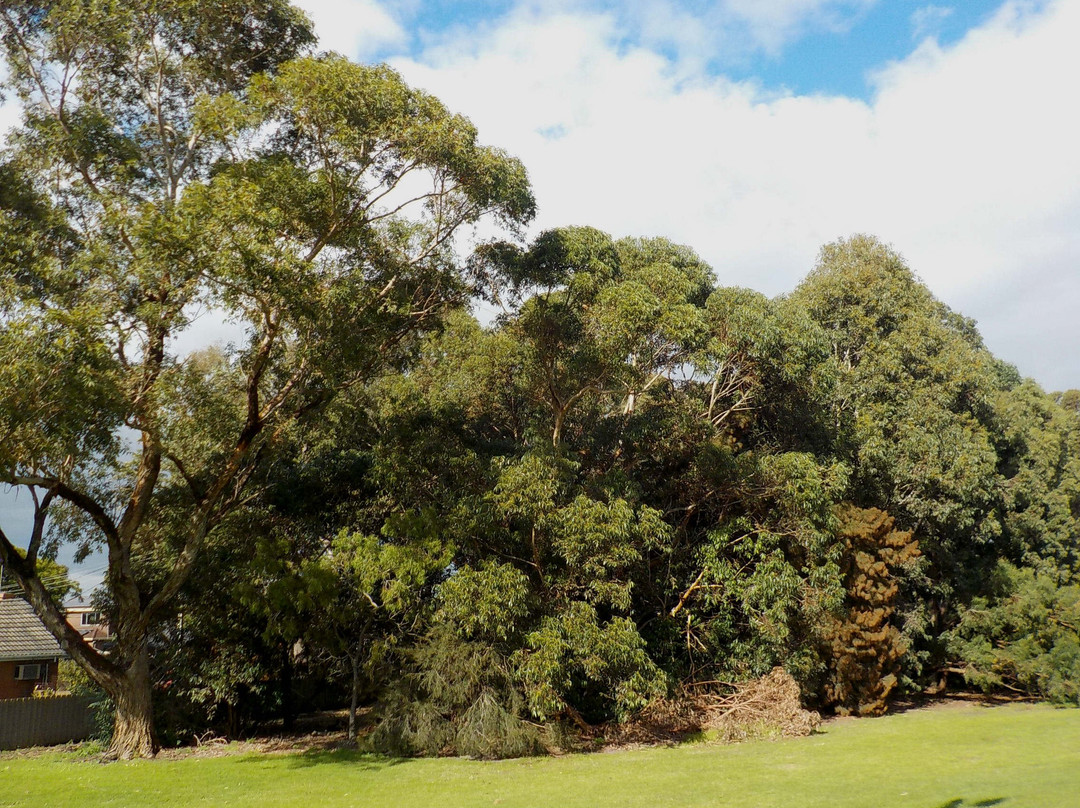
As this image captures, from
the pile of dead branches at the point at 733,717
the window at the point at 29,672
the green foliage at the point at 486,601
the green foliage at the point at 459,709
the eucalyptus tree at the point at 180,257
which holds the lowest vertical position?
the pile of dead branches at the point at 733,717

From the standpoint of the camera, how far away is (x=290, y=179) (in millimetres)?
13078

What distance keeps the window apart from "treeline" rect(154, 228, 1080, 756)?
33.3 ft

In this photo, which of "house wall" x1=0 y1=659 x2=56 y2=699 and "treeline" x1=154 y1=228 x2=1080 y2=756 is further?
"house wall" x1=0 y1=659 x2=56 y2=699

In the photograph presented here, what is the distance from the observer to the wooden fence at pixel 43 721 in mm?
16312

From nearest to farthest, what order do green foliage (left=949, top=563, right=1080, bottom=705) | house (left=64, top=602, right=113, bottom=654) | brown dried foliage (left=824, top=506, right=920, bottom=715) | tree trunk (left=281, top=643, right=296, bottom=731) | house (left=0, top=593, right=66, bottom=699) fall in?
1. house (left=64, top=602, right=113, bottom=654)
2. tree trunk (left=281, top=643, right=296, bottom=731)
3. brown dried foliage (left=824, top=506, right=920, bottom=715)
4. green foliage (left=949, top=563, right=1080, bottom=705)
5. house (left=0, top=593, right=66, bottom=699)

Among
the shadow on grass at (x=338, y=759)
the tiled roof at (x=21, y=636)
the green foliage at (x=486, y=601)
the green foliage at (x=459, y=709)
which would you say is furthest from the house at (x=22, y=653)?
the green foliage at (x=486, y=601)

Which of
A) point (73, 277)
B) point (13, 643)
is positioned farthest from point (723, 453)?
point (13, 643)

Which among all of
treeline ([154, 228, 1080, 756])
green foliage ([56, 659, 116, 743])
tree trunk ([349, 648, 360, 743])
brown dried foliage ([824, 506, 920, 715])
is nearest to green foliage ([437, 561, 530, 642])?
treeline ([154, 228, 1080, 756])

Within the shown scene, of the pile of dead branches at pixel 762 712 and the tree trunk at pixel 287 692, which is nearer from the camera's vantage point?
A: the pile of dead branches at pixel 762 712

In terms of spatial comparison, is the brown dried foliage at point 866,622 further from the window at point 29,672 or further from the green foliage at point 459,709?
the window at point 29,672

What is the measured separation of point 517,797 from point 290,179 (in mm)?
10482

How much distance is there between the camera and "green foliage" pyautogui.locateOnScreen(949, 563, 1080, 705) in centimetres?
1955

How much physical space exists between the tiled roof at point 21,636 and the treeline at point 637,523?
975cm

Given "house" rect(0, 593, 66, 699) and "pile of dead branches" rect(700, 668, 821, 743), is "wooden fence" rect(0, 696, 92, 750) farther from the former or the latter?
"pile of dead branches" rect(700, 668, 821, 743)
